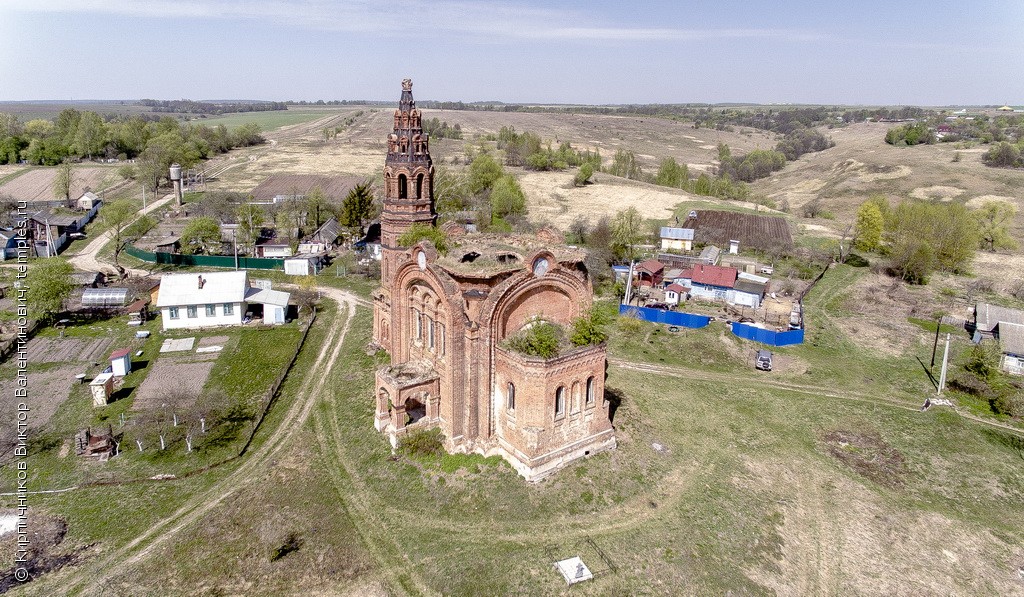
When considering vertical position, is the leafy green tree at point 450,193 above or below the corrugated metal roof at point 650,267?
above

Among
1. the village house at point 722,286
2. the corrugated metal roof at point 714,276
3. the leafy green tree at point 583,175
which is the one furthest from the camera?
the leafy green tree at point 583,175

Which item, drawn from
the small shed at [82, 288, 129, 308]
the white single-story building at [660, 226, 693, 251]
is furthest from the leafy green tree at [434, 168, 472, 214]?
the small shed at [82, 288, 129, 308]

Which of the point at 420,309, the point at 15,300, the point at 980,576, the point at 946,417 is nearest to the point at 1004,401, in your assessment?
the point at 946,417

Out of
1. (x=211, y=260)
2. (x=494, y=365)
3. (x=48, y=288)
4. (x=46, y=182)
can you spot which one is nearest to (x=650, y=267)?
(x=494, y=365)

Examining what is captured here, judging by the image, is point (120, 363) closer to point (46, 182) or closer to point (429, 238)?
point (429, 238)

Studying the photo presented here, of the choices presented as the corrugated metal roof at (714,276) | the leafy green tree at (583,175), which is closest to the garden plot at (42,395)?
the corrugated metal roof at (714,276)

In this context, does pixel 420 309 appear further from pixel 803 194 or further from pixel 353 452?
pixel 803 194

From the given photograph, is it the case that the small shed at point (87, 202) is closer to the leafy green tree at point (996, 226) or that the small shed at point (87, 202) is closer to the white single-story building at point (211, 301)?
the white single-story building at point (211, 301)
